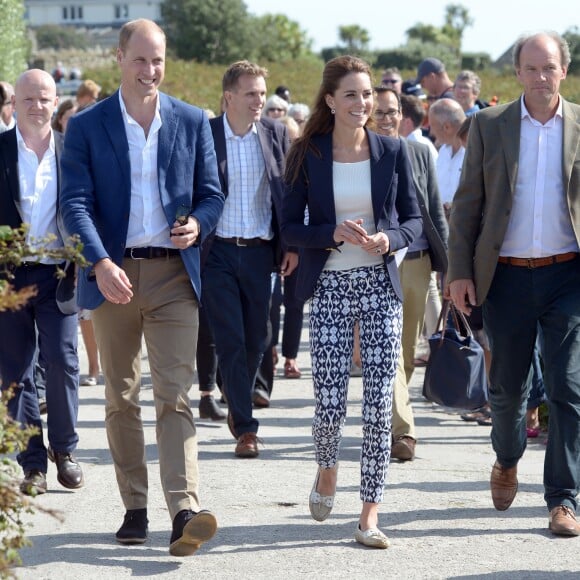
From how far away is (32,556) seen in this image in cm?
588

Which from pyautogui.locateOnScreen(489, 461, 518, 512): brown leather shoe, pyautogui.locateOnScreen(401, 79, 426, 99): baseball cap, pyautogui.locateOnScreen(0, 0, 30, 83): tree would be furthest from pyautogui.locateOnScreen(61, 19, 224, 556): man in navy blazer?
pyautogui.locateOnScreen(0, 0, 30, 83): tree

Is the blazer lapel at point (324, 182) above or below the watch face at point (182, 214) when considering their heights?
above

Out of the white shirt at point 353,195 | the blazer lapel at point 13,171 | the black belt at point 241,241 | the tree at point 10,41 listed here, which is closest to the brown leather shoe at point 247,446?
the black belt at point 241,241

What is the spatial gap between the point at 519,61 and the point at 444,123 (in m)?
4.15

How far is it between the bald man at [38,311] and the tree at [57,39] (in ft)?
350

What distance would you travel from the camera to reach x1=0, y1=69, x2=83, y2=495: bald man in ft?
23.4

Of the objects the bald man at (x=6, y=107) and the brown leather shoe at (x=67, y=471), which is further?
the bald man at (x=6, y=107)

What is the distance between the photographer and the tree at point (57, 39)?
113 meters

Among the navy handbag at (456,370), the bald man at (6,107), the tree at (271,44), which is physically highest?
the tree at (271,44)

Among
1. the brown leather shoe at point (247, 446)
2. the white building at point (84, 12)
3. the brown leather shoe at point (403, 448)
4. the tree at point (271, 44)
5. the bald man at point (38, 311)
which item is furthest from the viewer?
the white building at point (84, 12)

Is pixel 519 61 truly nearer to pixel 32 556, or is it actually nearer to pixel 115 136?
pixel 115 136

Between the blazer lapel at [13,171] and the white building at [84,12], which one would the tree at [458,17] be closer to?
the white building at [84,12]

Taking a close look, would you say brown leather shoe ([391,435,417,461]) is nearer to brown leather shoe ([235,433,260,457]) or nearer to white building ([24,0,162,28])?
brown leather shoe ([235,433,260,457])

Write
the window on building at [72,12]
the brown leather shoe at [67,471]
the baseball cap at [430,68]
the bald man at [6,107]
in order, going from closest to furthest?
1. the brown leather shoe at [67,471]
2. the bald man at [6,107]
3. the baseball cap at [430,68]
4. the window on building at [72,12]
